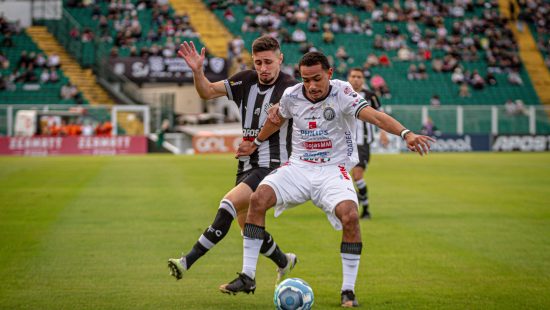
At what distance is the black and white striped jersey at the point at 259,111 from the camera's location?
7961mm

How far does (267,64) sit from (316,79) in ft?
2.94

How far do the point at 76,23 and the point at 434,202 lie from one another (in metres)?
36.1

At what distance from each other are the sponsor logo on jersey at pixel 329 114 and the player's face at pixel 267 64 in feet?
3.04

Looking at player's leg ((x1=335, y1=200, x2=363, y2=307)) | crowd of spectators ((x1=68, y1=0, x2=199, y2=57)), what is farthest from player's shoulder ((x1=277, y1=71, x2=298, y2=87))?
crowd of spectators ((x1=68, y1=0, x2=199, y2=57))

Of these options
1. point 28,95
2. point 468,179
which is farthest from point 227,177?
point 28,95

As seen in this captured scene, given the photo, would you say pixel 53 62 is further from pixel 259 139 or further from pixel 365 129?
pixel 259 139

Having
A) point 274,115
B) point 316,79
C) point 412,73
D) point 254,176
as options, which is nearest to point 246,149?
point 254,176

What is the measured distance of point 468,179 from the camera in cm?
2219

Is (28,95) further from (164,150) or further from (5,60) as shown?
(164,150)

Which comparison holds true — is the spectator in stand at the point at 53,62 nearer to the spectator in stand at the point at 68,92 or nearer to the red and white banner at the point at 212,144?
the spectator in stand at the point at 68,92

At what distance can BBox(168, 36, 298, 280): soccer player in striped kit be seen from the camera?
301 inches

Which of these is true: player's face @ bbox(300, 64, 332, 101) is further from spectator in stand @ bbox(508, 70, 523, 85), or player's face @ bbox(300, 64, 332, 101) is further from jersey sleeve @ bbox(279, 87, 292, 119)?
spectator in stand @ bbox(508, 70, 523, 85)

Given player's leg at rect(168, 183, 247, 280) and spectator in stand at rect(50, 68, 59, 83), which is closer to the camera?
player's leg at rect(168, 183, 247, 280)

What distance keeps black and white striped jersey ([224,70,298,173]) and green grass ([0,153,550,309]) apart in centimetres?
128
